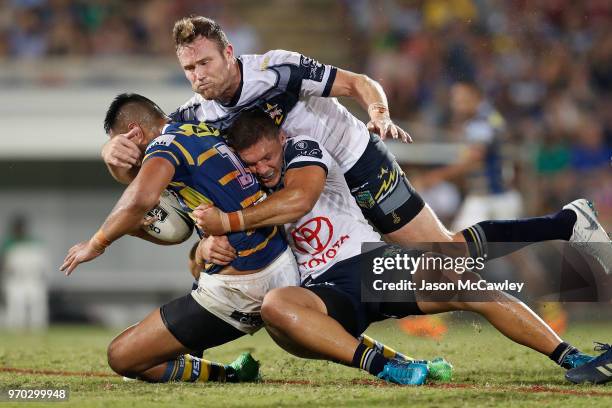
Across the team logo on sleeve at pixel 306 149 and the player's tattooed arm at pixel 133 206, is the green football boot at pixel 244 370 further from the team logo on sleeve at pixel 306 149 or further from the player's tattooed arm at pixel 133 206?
the team logo on sleeve at pixel 306 149

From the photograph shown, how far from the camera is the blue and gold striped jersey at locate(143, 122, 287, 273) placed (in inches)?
231

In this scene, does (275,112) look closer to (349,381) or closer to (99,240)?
(99,240)

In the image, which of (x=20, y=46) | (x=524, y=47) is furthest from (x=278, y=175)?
(x=20, y=46)

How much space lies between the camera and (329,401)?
17.2 feet

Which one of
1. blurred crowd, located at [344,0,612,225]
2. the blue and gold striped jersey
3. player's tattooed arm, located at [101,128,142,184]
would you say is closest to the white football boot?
the blue and gold striped jersey

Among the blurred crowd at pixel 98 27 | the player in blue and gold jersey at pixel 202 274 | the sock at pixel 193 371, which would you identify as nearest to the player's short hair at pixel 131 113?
the player in blue and gold jersey at pixel 202 274

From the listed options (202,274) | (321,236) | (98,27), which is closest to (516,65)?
(98,27)

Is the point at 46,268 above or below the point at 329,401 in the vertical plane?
below

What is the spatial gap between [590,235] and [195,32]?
113 inches

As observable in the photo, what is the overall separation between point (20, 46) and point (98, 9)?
1366 mm

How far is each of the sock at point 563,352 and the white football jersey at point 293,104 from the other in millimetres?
1786

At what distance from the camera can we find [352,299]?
19.9 ft

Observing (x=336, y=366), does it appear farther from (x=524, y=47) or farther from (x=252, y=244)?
(x=524, y=47)

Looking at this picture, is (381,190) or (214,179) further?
(381,190)
